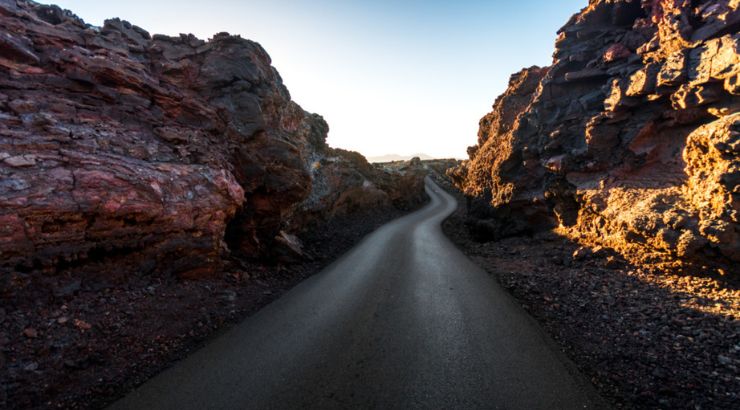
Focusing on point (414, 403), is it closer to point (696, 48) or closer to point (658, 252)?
point (658, 252)

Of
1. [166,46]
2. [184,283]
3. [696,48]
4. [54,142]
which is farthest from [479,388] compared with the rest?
[166,46]

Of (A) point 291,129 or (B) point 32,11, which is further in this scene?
(A) point 291,129

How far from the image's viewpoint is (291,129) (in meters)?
17.1

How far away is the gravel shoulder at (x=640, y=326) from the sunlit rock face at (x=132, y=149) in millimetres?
10517

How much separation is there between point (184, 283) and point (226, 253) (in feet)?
6.60

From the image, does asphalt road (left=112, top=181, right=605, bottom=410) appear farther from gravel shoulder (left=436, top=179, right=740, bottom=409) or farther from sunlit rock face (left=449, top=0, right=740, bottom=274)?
sunlit rock face (left=449, top=0, right=740, bottom=274)

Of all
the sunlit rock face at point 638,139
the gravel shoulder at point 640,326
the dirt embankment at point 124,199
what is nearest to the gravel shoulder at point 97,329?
the dirt embankment at point 124,199

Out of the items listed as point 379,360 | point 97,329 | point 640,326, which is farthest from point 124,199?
point 640,326

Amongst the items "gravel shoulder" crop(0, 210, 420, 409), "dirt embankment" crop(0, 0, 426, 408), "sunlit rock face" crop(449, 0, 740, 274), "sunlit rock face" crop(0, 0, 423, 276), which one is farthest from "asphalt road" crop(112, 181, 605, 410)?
"sunlit rock face" crop(449, 0, 740, 274)

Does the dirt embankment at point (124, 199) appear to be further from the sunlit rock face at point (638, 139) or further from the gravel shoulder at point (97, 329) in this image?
the sunlit rock face at point (638, 139)

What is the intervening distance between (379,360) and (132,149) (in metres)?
9.14

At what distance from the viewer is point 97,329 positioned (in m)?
6.55

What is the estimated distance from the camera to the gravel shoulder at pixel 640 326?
508cm

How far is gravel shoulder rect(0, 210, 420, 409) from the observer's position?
17.1 ft
